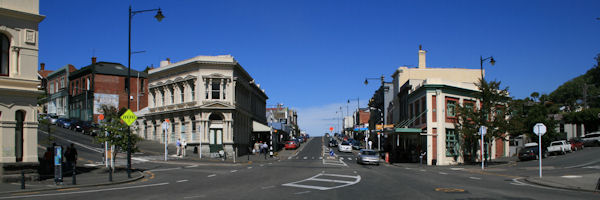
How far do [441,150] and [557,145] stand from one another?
51.1ft

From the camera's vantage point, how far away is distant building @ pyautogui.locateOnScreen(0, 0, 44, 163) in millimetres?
21094

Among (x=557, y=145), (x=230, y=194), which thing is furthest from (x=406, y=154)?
(x=230, y=194)

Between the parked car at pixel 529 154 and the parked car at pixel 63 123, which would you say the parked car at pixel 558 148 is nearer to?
the parked car at pixel 529 154

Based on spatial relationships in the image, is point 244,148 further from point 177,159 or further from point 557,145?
point 557,145

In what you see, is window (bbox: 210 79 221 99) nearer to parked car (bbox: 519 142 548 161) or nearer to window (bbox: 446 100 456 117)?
window (bbox: 446 100 456 117)

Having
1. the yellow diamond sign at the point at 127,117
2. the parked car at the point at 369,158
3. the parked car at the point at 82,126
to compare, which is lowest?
the parked car at the point at 369,158

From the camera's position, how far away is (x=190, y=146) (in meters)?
51.6

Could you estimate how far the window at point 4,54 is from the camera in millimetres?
21391

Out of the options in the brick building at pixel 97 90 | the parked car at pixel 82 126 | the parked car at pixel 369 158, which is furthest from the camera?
the brick building at pixel 97 90

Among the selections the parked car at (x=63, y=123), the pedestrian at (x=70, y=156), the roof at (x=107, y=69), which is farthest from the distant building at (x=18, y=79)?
the roof at (x=107, y=69)

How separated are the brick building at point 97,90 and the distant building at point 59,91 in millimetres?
1712

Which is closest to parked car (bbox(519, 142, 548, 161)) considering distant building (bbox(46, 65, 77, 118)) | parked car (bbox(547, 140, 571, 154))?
parked car (bbox(547, 140, 571, 154))

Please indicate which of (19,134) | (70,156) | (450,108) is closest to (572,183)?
(450,108)

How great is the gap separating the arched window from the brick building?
157 ft
